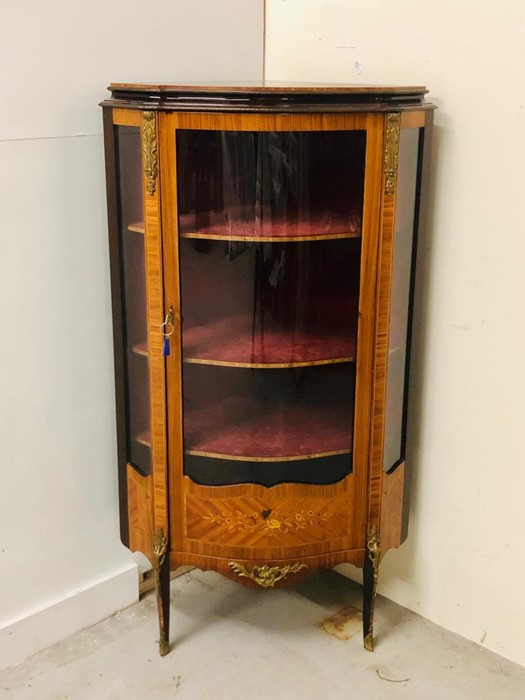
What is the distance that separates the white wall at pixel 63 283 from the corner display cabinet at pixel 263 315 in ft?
0.33

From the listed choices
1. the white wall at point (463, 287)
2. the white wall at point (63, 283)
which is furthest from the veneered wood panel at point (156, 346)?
the white wall at point (463, 287)

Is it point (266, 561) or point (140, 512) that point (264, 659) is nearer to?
point (266, 561)

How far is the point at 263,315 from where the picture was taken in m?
1.62

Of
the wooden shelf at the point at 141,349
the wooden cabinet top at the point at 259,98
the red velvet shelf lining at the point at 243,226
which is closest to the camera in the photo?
the wooden cabinet top at the point at 259,98

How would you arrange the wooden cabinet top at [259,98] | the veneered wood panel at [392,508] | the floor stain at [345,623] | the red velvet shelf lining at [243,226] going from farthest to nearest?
1. the floor stain at [345,623]
2. the veneered wood panel at [392,508]
3. the red velvet shelf lining at [243,226]
4. the wooden cabinet top at [259,98]

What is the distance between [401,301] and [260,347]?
326 millimetres

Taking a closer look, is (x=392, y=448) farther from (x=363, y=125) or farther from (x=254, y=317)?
(x=363, y=125)

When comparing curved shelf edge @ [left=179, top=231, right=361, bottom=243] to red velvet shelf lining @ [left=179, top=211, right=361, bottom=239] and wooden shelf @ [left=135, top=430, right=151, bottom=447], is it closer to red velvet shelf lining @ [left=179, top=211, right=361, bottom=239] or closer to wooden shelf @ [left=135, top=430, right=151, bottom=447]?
red velvet shelf lining @ [left=179, top=211, right=361, bottom=239]

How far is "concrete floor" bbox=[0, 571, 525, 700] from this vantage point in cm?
171

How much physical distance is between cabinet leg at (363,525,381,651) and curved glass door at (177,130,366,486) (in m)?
0.18

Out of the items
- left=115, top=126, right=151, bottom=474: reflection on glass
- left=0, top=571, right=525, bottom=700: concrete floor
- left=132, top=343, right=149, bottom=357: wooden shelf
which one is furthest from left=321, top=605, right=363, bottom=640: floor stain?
left=132, top=343, right=149, bottom=357: wooden shelf

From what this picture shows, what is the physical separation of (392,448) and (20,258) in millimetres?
894

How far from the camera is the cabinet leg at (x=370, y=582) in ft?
5.72

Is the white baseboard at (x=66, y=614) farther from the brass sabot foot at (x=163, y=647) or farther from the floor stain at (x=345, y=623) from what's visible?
the floor stain at (x=345, y=623)
